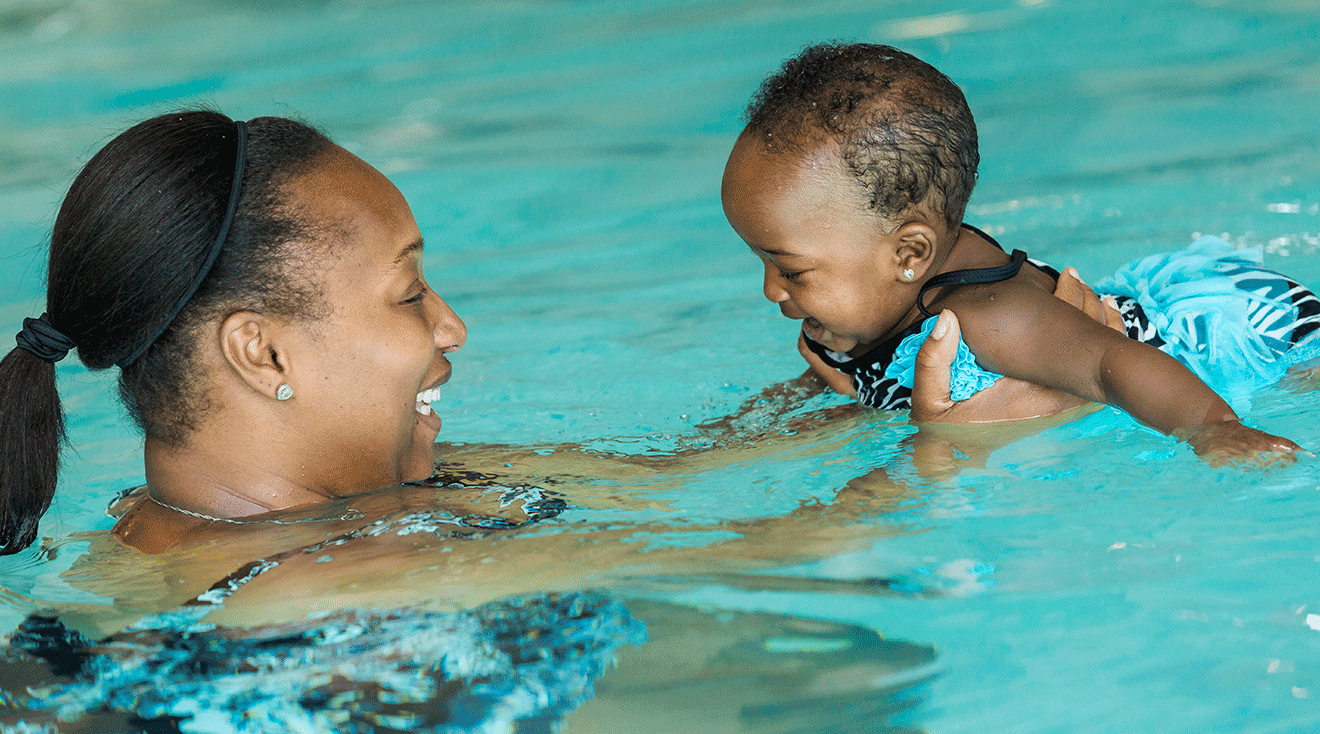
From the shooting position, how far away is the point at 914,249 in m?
2.84

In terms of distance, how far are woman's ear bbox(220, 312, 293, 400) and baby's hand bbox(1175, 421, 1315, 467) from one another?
1.76m

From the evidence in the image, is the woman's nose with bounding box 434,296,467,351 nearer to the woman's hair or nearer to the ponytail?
the woman's hair

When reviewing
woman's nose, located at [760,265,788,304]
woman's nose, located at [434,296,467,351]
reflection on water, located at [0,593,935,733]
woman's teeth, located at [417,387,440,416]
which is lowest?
reflection on water, located at [0,593,935,733]

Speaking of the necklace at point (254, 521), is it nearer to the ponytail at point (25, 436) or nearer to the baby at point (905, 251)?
the ponytail at point (25, 436)

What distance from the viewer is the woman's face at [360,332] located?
209cm

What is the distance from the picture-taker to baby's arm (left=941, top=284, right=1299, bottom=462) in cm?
229

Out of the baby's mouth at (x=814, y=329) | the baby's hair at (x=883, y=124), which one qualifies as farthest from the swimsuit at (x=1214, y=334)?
the baby's hair at (x=883, y=124)

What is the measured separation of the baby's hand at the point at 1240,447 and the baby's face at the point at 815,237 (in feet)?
2.80

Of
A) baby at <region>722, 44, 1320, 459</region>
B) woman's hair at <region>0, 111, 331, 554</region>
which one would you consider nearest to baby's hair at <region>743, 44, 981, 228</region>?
baby at <region>722, 44, 1320, 459</region>

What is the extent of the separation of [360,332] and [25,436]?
64 centimetres

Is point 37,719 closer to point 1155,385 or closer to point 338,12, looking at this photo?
point 1155,385

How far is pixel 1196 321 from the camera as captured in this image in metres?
3.09

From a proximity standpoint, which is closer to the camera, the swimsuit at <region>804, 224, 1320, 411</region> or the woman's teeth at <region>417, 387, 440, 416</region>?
the woman's teeth at <region>417, 387, 440, 416</region>

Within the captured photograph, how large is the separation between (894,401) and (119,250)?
1.91 metres
